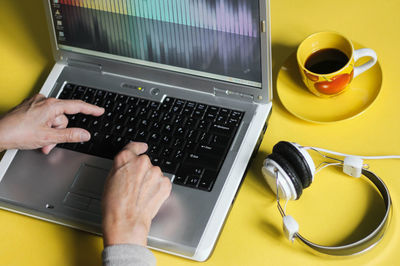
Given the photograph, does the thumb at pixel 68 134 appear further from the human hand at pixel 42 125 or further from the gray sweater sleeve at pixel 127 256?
the gray sweater sleeve at pixel 127 256

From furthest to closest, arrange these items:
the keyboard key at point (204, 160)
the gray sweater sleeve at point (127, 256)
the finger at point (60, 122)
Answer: the finger at point (60, 122), the keyboard key at point (204, 160), the gray sweater sleeve at point (127, 256)

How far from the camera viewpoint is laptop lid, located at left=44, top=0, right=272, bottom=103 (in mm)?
985

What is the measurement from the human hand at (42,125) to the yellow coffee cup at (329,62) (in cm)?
41

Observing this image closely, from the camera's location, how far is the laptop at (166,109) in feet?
3.22

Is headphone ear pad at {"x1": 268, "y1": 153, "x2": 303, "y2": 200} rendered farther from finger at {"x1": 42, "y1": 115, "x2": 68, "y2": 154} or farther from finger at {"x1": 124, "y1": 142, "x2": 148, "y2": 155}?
finger at {"x1": 42, "y1": 115, "x2": 68, "y2": 154}

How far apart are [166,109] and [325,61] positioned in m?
0.33

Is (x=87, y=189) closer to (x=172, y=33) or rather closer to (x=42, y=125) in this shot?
(x=42, y=125)

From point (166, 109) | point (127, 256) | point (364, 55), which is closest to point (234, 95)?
point (166, 109)

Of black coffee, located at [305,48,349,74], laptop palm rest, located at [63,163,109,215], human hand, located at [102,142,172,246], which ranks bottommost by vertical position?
laptop palm rest, located at [63,163,109,215]

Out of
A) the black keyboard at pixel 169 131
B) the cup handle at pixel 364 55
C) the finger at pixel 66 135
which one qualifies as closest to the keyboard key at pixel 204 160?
the black keyboard at pixel 169 131

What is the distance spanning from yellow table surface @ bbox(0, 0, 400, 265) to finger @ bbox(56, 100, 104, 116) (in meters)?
0.18

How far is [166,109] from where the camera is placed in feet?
3.61

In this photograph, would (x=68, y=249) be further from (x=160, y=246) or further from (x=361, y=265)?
(x=361, y=265)

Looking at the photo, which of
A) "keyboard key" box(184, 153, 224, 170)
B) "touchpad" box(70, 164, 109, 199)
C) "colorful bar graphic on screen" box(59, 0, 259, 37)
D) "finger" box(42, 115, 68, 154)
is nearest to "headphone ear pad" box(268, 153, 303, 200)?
"keyboard key" box(184, 153, 224, 170)
